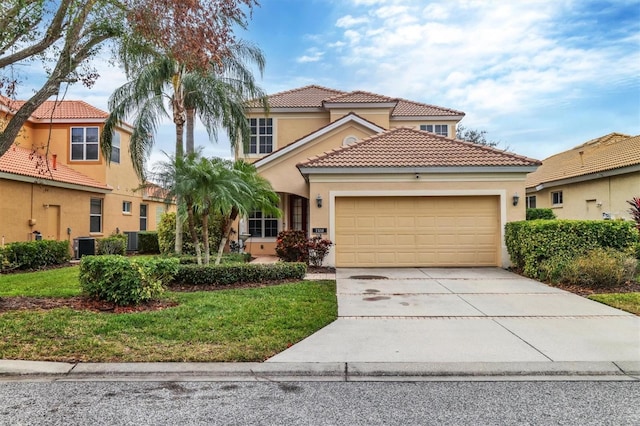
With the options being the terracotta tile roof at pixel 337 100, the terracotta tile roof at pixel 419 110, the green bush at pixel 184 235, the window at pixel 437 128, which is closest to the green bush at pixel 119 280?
the green bush at pixel 184 235

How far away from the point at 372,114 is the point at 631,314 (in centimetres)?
1377

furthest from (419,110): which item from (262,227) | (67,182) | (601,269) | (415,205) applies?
(67,182)

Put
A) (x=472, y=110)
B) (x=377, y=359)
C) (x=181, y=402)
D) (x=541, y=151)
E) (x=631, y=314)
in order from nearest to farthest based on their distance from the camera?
(x=181, y=402), (x=377, y=359), (x=631, y=314), (x=472, y=110), (x=541, y=151)

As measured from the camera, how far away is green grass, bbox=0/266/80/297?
28.5 feet

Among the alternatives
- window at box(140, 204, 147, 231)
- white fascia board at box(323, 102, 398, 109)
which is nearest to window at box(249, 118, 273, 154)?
white fascia board at box(323, 102, 398, 109)

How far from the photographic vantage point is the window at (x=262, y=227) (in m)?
17.7

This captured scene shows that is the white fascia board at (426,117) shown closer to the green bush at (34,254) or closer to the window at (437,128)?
the window at (437,128)

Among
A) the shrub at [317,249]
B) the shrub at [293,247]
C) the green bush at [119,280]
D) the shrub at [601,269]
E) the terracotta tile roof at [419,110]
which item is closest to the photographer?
the green bush at [119,280]

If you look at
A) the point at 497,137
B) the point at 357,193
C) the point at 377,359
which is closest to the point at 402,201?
the point at 357,193

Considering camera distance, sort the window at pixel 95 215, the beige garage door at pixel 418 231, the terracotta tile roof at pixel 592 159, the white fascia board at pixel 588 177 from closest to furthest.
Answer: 1. the beige garage door at pixel 418 231
2. the white fascia board at pixel 588 177
3. the terracotta tile roof at pixel 592 159
4. the window at pixel 95 215

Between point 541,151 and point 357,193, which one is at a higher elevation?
point 541,151

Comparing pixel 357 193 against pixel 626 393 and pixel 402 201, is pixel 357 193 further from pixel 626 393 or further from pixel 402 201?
pixel 626 393

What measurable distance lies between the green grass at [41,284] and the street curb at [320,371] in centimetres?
418

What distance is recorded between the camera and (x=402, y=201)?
13.2 m
